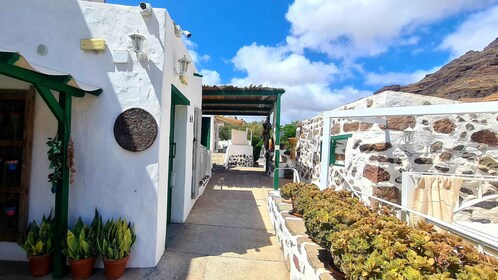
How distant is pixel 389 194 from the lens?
141 inches

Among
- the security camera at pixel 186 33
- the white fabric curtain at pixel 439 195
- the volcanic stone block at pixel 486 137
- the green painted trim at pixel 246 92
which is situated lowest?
the white fabric curtain at pixel 439 195

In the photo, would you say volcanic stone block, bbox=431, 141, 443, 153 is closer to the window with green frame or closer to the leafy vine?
the window with green frame

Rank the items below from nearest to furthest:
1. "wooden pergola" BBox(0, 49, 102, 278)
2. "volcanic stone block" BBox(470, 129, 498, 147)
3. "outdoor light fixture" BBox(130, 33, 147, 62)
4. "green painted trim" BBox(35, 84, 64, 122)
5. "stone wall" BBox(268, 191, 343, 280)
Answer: "stone wall" BBox(268, 191, 343, 280) → "green painted trim" BBox(35, 84, 64, 122) → "wooden pergola" BBox(0, 49, 102, 278) → "outdoor light fixture" BBox(130, 33, 147, 62) → "volcanic stone block" BBox(470, 129, 498, 147)

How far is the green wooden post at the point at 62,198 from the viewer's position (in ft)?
9.26

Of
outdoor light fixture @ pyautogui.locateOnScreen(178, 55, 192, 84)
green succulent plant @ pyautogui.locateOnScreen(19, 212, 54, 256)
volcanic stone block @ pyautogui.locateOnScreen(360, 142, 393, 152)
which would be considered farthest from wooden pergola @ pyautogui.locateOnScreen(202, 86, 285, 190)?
green succulent plant @ pyautogui.locateOnScreen(19, 212, 54, 256)

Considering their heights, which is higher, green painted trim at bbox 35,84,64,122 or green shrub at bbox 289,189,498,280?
green painted trim at bbox 35,84,64,122

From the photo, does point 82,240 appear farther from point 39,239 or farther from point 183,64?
point 183,64

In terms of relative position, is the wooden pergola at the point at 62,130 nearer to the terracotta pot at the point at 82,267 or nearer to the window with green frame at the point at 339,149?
the terracotta pot at the point at 82,267

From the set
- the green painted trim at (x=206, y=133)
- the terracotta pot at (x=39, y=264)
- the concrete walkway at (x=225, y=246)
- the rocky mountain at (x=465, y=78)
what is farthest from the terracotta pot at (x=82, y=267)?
the rocky mountain at (x=465, y=78)

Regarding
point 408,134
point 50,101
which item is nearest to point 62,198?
point 50,101

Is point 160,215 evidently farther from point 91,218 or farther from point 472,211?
point 472,211

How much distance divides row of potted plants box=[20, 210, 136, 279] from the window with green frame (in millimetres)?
3847

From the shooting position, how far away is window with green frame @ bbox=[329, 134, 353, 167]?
462cm

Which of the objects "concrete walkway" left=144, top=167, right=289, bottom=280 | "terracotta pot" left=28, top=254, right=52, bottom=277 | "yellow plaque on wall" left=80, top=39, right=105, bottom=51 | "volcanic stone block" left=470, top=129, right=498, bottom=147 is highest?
"yellow plaque on wall" left=80, top=39, right=105, bottom=51
